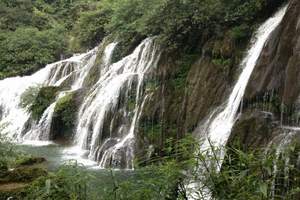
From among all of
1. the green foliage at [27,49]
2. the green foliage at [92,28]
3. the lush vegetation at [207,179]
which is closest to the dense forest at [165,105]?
the lush vegetation at [207,179]

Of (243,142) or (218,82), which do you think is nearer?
(243,142)

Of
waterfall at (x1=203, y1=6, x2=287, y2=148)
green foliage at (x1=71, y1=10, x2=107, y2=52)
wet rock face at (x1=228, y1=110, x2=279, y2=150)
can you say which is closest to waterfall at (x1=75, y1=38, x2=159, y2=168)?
waterfall at (x1=203, y1=6, x2=287, y2=148)

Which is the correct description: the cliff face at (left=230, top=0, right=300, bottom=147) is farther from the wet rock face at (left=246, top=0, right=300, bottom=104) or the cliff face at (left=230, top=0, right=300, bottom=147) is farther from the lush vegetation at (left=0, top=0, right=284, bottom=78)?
the lush vegetation at (left=0, top=0, right=284, bottom=78)

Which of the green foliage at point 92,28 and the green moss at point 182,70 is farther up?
the green foliage at point 92,28

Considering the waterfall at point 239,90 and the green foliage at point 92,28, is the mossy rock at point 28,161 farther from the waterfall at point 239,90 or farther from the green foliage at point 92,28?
the green foliage at point 92,28

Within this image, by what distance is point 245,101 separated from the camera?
12812 millimetres

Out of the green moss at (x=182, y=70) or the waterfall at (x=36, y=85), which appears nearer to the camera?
the green moss at (x=182, y=70)

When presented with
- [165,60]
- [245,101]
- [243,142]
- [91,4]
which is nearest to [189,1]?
[165,60]

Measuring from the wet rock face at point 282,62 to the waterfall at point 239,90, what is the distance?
42 centimetres

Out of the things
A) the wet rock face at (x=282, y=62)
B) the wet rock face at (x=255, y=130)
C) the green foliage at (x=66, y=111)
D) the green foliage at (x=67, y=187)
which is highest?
the wet rock face at (x=282, y=62)

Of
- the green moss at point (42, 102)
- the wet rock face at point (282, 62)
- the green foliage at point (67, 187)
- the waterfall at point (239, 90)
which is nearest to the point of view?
the green foliage at point (67, 187)

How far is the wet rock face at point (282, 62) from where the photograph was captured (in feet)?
38.9

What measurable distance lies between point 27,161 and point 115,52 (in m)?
8.26

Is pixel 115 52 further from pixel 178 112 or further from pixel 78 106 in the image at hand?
pixel 178 112
